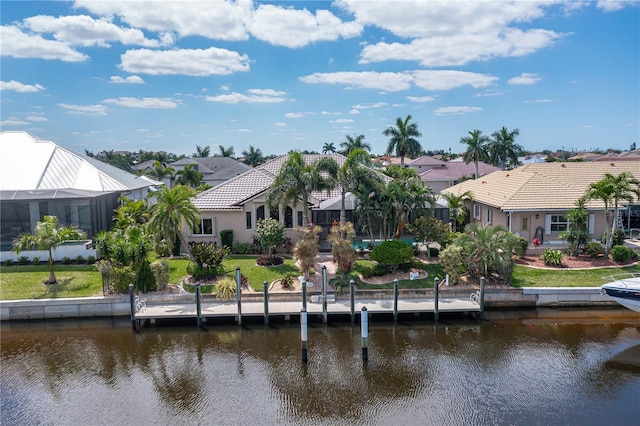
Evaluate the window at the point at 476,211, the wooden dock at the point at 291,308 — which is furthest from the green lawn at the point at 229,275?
the window at the point at 476,211

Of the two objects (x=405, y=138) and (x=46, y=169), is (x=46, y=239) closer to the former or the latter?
(x=46, y=169)

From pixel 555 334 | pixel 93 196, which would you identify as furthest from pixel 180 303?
pixel 555 334

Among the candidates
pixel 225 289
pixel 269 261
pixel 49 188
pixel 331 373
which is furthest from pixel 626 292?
pixel 49 188

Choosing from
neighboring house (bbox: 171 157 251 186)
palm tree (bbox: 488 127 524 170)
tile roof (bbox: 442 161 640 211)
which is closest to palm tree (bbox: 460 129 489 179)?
palm tree (bbox: 488 127 524 170)

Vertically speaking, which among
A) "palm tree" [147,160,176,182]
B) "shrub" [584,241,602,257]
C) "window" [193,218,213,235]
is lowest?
"shrub" [584,241,602,257]

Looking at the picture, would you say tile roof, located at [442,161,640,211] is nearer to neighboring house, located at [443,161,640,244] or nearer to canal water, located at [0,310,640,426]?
neighboring house, located at [443,161,640,244]
